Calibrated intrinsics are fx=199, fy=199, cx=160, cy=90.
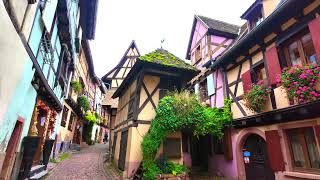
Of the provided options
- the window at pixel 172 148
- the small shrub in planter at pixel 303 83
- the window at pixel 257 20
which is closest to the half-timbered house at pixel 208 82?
the window at pixel 172 148

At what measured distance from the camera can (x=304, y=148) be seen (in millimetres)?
5977

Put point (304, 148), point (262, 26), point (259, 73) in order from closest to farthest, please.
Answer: point (304, 148) < point (262, 26) < point (259, 73)

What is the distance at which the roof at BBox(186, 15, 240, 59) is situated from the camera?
12370 mm

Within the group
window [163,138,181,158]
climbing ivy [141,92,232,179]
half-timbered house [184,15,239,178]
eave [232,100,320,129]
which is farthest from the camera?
half-timbered house [184,15,239,178]

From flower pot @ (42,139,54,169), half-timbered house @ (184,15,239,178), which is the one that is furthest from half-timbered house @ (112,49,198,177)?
flower pot @ (42,139,54,169)

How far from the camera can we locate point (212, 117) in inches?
336

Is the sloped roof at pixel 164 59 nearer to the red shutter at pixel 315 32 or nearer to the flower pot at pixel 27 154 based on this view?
the red shutter at pixel 315 32

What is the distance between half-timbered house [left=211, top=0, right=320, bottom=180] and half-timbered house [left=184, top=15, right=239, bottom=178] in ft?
3.55

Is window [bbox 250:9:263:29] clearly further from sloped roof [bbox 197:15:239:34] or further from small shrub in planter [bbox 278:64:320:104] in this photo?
small shrub in planter [bbox 278:64:320:104]

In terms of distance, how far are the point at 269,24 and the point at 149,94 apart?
5569 mm

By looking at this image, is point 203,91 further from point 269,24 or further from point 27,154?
point 27,154

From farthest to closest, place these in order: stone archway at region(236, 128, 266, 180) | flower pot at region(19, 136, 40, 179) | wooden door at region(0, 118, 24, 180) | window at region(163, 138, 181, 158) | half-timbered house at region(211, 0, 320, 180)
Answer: window at region(163, 138, 181, 158), stone archway at region(236, 128, 266, 180), flower pot at region(19, 136, 40, 179), half-timbered house at region(211, 0, 320, 180), wooden door at region(0, 118, 24, 180)

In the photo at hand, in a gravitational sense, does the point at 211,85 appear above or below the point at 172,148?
above

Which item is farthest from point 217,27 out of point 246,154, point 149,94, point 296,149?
point 296,149
